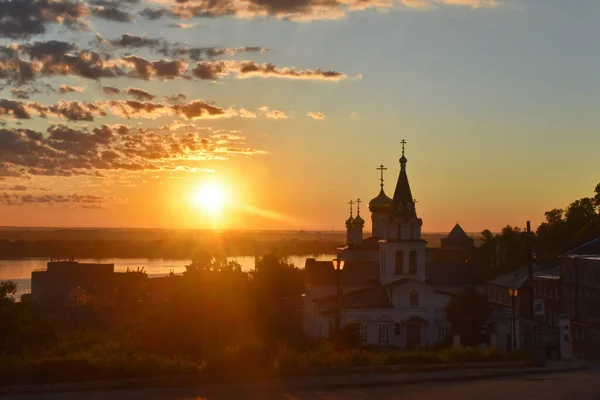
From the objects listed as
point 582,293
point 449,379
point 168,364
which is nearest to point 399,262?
point 582,293

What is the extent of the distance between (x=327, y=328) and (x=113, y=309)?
29.5 meters

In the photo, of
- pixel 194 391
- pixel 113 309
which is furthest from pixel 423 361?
pixel 113 309

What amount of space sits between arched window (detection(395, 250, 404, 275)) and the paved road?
116 ft

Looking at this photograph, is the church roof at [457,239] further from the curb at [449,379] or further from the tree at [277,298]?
the curb at [449,379]

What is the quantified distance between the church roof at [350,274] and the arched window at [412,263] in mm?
3197

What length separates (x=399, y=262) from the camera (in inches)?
2101

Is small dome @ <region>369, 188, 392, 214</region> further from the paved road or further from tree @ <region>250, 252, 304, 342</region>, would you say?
the paved road

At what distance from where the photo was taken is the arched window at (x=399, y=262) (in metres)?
53.3

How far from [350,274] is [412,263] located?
496cm

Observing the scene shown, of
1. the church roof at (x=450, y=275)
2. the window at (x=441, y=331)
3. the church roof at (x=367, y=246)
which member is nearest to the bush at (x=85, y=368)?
the window at (x=441, y=331)

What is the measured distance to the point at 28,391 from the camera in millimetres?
15297

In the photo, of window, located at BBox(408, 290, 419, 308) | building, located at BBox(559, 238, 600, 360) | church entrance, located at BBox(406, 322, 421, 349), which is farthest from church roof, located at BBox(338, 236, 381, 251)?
building, located at BBox(559, 238, 600, 360)

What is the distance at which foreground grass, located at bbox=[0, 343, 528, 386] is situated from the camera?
1591 centimetres

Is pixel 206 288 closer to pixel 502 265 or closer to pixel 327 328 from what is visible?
pixel 327 328
